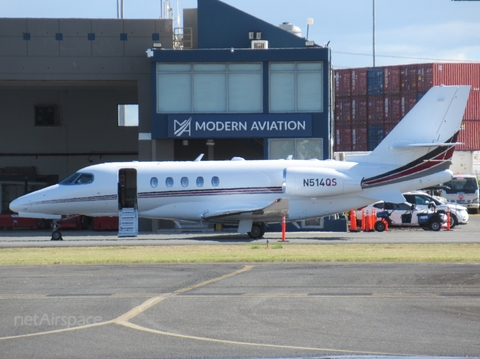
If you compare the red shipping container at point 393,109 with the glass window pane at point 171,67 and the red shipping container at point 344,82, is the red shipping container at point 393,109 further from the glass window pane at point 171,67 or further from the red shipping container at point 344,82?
the glass window pane at point 171,67

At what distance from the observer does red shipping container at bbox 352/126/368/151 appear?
229ft

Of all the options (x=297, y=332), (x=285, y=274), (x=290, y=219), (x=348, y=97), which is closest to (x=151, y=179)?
(x=290, y=219)

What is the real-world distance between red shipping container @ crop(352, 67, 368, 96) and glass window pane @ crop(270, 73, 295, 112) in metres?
33.3

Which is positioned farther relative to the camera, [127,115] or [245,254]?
[127,115]

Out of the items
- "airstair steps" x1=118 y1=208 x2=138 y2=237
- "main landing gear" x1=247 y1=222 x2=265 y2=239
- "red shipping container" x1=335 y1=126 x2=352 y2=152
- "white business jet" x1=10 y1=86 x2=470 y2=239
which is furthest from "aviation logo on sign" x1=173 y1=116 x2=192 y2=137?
"red shipping container" x1=335 y1=126 x2=352 y2=152

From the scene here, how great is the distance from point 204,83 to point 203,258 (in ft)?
61.8

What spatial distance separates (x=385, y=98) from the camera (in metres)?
68.4

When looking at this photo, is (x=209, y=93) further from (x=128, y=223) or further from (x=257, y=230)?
(x=257, y=230)

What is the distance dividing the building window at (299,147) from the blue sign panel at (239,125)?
1.05 feet

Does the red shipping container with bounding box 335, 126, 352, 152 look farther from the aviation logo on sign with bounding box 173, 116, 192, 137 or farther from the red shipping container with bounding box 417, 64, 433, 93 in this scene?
the aviation logo on sign with bounding box 173, 116, 192, 137

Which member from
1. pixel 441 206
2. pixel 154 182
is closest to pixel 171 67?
pixel 154 182

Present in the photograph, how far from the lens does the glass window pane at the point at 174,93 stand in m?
37.6

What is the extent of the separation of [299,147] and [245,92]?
3.70 m

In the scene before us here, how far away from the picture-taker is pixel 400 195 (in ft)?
97.7
